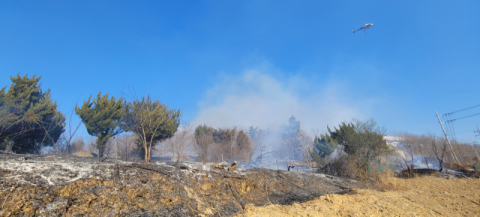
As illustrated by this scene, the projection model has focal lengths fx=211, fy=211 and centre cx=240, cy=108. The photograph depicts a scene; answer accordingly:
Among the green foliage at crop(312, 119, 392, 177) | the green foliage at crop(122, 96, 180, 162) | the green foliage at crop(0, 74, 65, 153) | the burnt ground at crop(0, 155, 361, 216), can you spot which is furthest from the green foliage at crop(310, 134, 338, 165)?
the green foliage at crop(0, 74, 65, 153)

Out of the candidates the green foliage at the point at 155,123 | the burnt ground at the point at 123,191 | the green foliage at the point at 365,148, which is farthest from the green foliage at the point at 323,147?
the burnt ground at the point at 123,191

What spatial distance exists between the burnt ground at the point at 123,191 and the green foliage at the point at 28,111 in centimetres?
929

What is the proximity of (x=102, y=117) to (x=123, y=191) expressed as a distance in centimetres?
1165

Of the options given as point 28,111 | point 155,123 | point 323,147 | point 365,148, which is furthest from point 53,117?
point 323,147

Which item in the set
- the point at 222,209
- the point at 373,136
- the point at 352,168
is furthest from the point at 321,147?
the point at 222,209

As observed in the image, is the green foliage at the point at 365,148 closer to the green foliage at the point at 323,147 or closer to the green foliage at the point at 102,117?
the green foliage at the point at 323,147

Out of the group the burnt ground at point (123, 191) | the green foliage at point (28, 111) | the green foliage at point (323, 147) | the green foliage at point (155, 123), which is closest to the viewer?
the burnt ground at point (123, 191)

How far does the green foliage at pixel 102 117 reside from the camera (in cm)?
1349

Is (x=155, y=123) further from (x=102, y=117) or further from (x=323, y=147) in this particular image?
(x=323, y=147)

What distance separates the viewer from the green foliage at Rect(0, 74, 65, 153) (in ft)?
37.0

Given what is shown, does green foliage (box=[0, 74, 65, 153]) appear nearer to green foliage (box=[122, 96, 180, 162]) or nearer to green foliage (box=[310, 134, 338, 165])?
green foliage (box=[122, 96, 180, 162])

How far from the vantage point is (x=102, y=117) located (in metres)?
13.6

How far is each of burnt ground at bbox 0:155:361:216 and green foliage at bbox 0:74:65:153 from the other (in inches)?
366

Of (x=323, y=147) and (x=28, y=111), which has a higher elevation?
(x=28, y=111)
